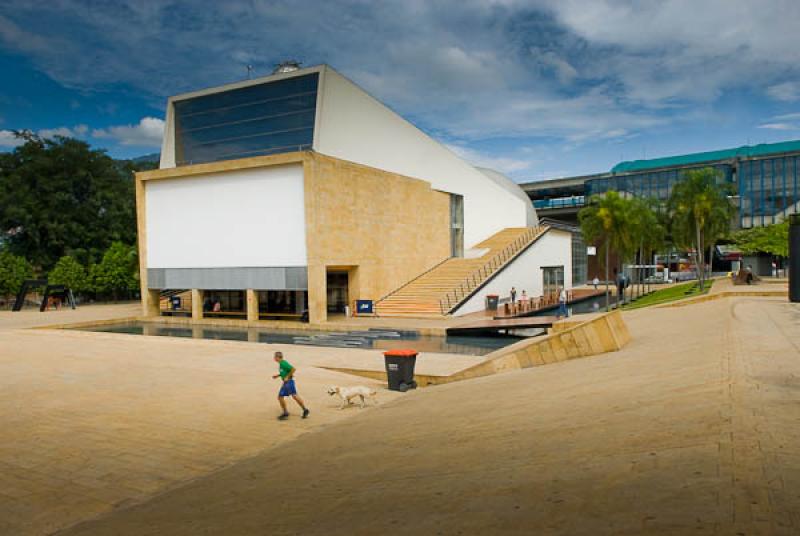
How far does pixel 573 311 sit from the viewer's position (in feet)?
117

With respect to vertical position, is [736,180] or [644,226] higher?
[736,180]

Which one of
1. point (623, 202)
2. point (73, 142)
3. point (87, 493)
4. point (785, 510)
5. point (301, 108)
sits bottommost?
point (87, 493)

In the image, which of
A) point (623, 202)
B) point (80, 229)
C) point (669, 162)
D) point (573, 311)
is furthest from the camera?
point (669, 162)

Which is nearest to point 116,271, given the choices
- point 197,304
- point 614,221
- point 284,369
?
point 197,304

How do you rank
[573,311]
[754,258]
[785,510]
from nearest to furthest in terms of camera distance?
1. [785,510]
2. [573,311]
3. [754,258]

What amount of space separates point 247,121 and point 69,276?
81.8ft

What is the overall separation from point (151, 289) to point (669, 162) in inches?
2870

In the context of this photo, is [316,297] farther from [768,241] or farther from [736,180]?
[736,180]

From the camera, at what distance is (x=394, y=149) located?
→ 38.8 m

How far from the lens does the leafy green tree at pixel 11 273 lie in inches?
1864

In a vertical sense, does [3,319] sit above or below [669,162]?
below

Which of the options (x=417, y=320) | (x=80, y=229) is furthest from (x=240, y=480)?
(x=80, y=229)

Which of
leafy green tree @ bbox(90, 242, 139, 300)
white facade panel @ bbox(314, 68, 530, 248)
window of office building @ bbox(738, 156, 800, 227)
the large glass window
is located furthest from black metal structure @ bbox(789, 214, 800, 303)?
window of office building @ bbox(738, 156, 800, 227)

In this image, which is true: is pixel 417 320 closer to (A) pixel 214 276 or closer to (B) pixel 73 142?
(A) pixel 214 276
